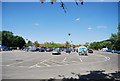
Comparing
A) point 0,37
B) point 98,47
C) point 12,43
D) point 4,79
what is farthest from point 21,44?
point 4,79

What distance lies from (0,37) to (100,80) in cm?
9041

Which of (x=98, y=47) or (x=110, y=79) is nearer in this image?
(x=110, y=79)

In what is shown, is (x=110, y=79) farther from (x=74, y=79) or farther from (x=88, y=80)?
(x=74, y=79)

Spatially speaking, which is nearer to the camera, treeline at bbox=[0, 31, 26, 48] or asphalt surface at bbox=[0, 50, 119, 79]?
asphalt surface at bbox=[0, 50, 119, 79]

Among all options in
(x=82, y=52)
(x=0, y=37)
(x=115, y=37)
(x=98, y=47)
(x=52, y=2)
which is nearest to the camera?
(x=52, y=2)

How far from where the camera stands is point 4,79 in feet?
27.1

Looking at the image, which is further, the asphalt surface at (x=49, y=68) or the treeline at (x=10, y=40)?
the treeline at (x=10, y=40)

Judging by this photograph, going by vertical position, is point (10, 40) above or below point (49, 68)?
above

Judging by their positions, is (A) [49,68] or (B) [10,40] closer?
(A) [49,68]

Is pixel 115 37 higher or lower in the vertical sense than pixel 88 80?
higher

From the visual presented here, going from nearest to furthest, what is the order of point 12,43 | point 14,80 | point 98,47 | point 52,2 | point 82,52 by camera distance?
point 52,2 → point 14,80 → point 82,52 → point 12,43 → point 98,47

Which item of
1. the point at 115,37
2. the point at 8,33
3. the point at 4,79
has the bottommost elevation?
the point at 4,79

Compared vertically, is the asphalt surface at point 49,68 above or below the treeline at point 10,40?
below

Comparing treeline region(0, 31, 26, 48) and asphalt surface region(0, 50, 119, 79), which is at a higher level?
treeline region(0, 31, 26, 48)
